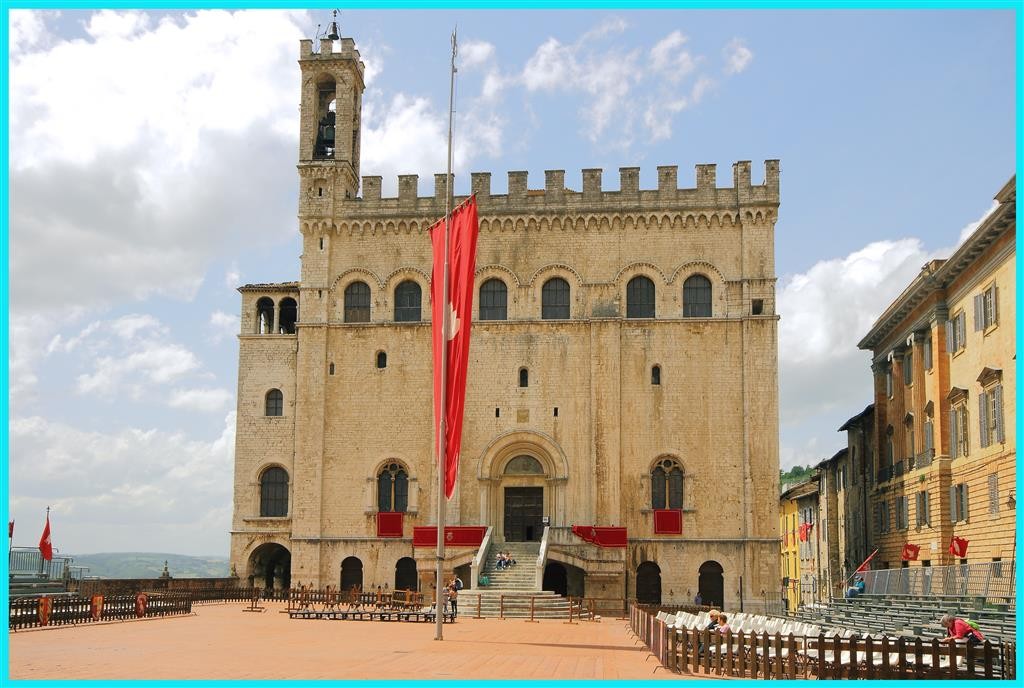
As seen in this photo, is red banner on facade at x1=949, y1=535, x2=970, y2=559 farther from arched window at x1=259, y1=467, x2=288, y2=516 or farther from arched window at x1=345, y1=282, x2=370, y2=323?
arched window at x1=259, y1=467, x2=288, y2=516

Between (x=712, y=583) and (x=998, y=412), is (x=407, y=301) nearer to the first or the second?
(x=712, y=583)

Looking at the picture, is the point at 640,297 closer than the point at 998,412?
No

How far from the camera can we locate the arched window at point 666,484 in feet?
152

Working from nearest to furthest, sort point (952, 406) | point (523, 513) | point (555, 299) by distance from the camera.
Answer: point (952, 406) < point (523, 513) < point (555, 299)

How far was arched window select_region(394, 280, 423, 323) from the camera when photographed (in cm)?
4897

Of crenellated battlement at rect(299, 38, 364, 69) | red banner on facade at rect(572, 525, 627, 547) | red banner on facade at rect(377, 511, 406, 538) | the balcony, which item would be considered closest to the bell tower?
crenellated battlement at rect(299, 38, 364, 69)

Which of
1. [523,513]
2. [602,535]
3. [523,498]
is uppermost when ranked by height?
[523,498]

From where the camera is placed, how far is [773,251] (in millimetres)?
47344

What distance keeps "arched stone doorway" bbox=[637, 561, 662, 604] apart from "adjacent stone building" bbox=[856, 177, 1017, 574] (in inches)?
373

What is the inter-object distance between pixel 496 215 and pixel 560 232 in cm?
284

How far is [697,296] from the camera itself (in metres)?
47.8

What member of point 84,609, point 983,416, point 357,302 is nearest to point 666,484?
point 983,416

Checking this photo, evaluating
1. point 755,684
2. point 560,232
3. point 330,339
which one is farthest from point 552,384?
point 755,684

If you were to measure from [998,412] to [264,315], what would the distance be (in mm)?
31328
